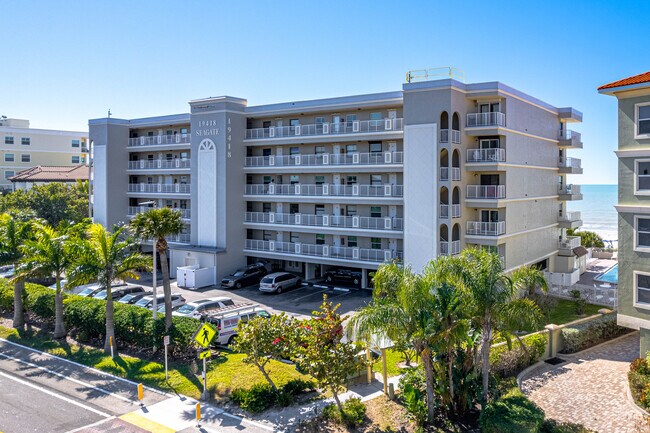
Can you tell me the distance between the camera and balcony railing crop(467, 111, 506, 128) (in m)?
34.8

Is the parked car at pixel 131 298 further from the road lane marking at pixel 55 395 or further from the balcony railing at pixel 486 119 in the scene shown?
the balcony railing at pixel 486 119

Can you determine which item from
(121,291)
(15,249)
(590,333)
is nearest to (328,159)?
(121,291)

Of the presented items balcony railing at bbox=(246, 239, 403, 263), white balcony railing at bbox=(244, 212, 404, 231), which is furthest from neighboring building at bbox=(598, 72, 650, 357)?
white balcony railing at bbox=(244, 212, 404, 231)

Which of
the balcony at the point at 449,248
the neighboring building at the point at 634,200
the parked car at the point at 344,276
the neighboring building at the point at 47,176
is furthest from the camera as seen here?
the neighboring building at the point at 47,176

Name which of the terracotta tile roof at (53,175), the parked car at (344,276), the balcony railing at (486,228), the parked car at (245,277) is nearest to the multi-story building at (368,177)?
the balcony railing at (486,228)

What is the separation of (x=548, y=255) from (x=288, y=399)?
100 ft

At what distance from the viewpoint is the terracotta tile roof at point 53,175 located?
7038cm

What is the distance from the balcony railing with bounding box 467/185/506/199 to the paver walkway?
12.0m

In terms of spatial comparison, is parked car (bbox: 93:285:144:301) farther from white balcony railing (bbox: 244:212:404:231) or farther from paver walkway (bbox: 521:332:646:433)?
paver walkway (bbox: 521:332:646:433)

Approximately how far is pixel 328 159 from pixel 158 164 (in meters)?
18.3

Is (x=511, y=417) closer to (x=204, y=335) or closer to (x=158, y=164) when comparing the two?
(x=204, y=335)

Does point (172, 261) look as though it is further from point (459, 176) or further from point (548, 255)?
point (548, 255)

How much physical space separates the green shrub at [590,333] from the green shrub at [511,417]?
859 centimetres

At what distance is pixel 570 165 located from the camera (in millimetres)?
45656
